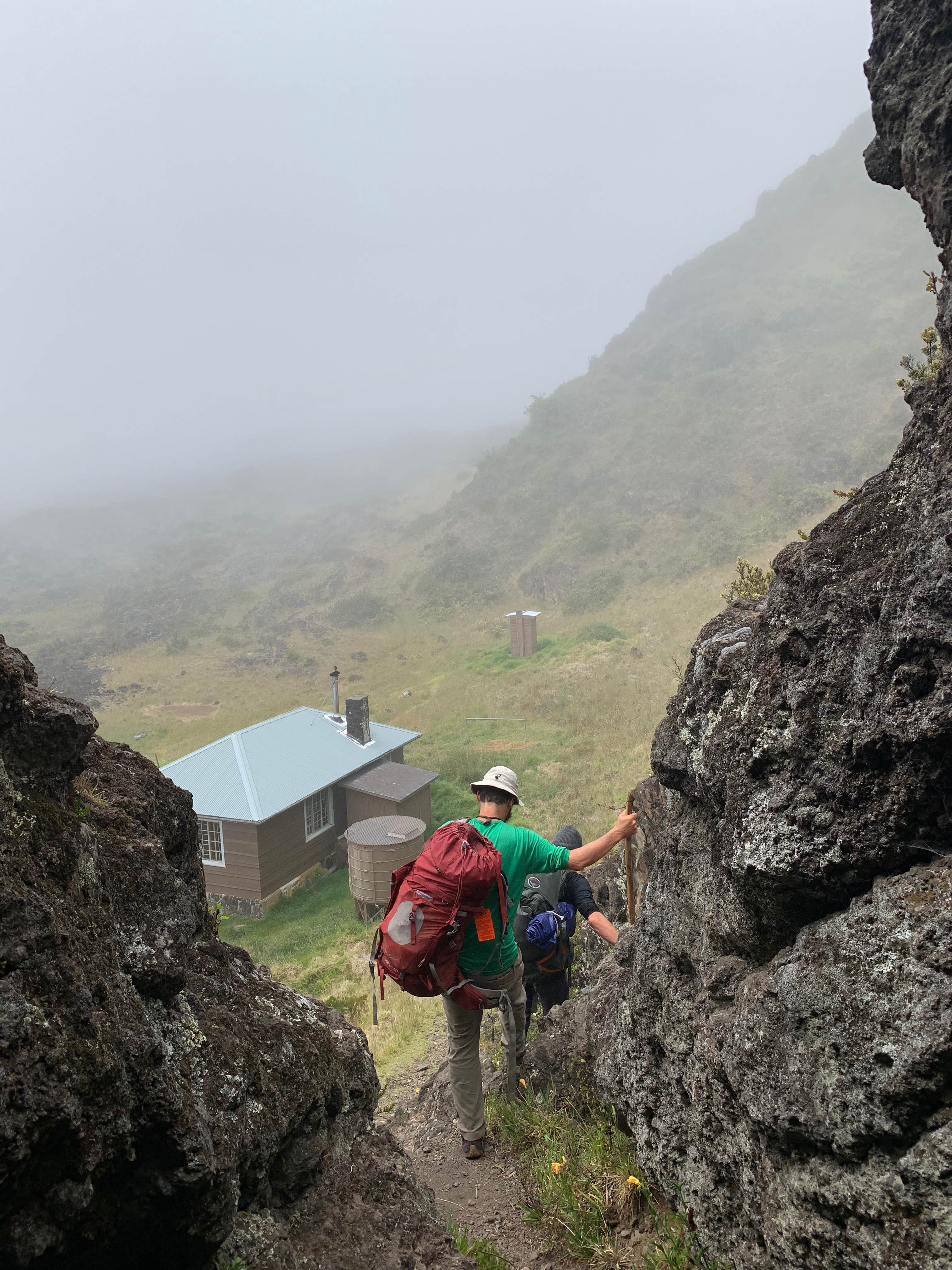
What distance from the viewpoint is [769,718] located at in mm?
3414

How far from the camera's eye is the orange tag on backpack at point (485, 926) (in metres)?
4.33

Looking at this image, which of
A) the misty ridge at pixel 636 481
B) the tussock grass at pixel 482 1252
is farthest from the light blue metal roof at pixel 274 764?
the misty ridge at pixel 636 481

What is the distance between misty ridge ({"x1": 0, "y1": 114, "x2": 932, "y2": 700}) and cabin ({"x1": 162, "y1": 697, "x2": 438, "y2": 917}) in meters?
25.1

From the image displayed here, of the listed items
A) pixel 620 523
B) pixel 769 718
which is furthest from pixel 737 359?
pixel 769 718

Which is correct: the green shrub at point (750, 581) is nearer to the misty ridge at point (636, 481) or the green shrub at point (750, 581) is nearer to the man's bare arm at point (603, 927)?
the man's bare arm at point (603, 927)

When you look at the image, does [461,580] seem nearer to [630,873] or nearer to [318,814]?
[318,814]

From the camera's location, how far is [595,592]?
45875 millimetres

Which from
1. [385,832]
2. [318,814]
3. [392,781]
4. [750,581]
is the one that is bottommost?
[318,814]

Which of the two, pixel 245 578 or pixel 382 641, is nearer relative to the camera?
pixel 382 641

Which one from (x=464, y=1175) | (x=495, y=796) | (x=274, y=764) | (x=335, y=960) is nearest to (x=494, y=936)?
(x=495, y=796)

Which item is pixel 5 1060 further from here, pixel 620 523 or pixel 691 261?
pixel 691 261

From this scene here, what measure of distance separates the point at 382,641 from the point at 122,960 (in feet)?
153

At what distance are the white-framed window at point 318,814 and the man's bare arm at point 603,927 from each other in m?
15.3

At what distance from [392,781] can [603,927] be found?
15.7 m
